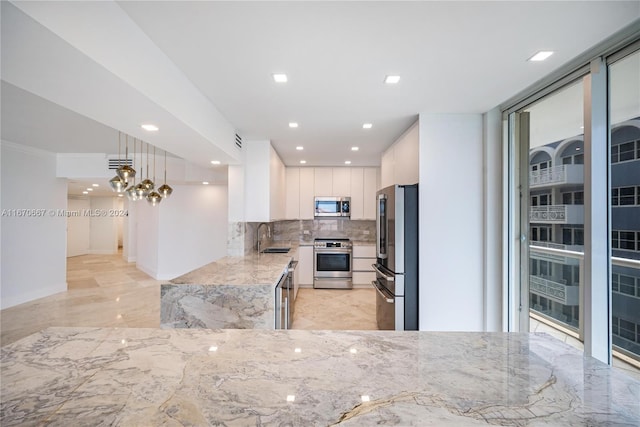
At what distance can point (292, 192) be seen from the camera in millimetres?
6137

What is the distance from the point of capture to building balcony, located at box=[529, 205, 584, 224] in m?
2.18

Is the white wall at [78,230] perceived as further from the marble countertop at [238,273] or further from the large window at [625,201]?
the large window at [625,201]

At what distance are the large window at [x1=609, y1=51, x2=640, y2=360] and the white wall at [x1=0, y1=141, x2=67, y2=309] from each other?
7.23 metres

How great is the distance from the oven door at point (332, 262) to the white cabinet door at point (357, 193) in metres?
0.83

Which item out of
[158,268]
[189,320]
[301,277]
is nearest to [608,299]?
[189,320]

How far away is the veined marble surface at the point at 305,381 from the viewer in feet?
2.23

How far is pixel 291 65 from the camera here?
2.13 meters

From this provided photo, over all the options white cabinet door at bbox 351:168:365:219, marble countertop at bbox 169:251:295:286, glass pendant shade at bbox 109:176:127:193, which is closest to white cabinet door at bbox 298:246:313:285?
white cabinet door at bbox 351:168:365:219

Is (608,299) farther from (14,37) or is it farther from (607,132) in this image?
(14,37)

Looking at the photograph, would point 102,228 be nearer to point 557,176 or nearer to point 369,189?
point 369,189

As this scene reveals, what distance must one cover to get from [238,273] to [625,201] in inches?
118

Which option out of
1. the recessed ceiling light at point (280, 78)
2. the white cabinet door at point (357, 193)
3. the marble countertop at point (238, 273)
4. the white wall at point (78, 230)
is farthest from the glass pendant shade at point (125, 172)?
the white wall at point (78, 230)

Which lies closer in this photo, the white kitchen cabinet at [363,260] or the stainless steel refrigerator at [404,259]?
the stainless steel refrigerator at [404,259]

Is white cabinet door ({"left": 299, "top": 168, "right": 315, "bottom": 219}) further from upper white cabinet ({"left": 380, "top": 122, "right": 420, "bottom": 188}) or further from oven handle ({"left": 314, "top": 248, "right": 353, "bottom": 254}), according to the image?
upper white cabinet ({"left": 380, "top": 122, "right": 420, "bottom": 188})
